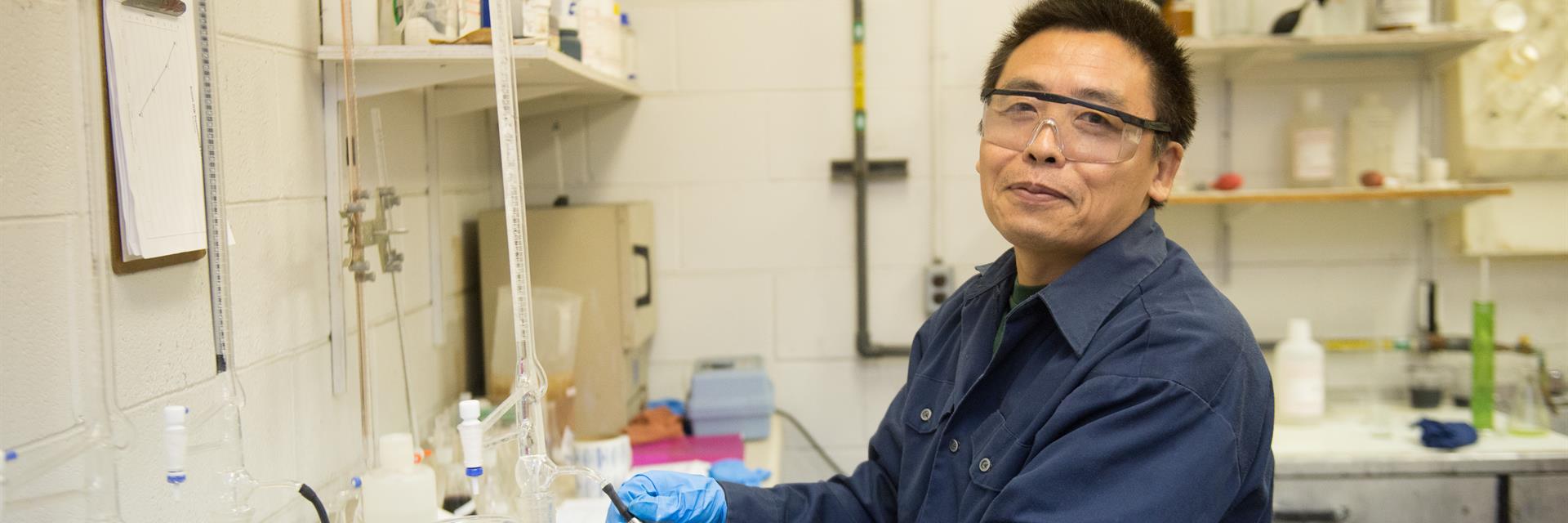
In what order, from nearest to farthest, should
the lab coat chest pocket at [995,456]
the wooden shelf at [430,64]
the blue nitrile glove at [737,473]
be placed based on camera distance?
the lab coat chest pocket at [995,456]
the wooden shelf at [430,64]
the blue nitrile glove at [737,473]

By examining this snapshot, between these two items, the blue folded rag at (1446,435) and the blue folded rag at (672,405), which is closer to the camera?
the blue folded rag at (1446,435)

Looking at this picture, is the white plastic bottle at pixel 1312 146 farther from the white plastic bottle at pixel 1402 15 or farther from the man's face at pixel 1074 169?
the man's face at pixel 1074 169

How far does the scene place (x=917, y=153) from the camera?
9.22ft

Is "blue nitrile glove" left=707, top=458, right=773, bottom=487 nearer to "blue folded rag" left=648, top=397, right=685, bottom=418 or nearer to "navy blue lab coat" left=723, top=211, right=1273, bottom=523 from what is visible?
"navy blue lab coat" left=723, top=211, right=1273, bottom=523

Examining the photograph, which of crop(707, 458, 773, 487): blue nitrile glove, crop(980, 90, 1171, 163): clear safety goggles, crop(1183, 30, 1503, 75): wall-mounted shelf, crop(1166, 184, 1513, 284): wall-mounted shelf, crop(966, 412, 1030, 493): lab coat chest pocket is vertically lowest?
crop(707, 458, 773, 487): blue nitrile glove

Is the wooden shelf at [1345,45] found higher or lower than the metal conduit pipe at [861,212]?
higher

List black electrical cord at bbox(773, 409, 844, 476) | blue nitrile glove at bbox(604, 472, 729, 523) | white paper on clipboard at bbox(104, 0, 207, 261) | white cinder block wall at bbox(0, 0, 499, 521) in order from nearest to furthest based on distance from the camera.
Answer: white cinder block wall at bbox(0, 0, 499, 521) → white paper on clipboard at bbox(104, 0, 207, 261) → blue nitrile glove at bbox(604, 472, 729, 523) → black electrical cord at bbox(773, 409, 844, 476)

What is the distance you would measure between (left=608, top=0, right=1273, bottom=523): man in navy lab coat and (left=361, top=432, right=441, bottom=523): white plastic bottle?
28 cm

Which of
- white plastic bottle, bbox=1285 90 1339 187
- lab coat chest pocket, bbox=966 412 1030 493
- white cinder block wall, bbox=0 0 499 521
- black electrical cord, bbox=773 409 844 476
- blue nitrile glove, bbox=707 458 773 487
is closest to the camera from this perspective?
white cinder block wall, bbox=0 0 499 521

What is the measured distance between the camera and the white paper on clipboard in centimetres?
113

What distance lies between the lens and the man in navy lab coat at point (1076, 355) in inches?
A: 46.8

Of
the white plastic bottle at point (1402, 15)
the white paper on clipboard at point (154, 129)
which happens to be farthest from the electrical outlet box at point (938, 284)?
the white paper on clipboard at point (154, 129)

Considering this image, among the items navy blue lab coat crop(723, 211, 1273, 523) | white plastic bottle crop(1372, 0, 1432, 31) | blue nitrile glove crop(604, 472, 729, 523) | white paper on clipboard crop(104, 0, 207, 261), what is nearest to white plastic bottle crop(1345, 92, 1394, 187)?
white plastic bottle crop(1372, 0, 1432, 31)

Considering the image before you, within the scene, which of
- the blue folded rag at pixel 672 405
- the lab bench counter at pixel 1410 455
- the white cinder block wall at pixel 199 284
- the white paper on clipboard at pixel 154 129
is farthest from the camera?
the blue folded rag at pixel 672 405
